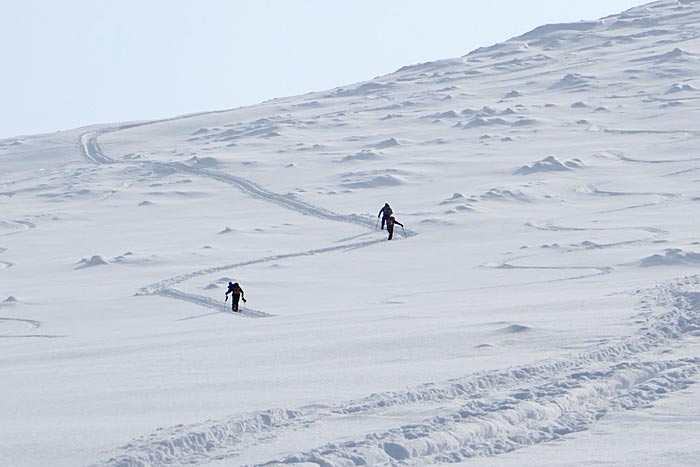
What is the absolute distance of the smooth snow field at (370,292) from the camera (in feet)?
24.6

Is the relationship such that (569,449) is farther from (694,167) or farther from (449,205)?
(694,167)

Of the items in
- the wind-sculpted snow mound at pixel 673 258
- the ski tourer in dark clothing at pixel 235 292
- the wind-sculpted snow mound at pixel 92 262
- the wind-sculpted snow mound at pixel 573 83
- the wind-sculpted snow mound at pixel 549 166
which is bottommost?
the wind-sculpted snow mound at pixel 92 262

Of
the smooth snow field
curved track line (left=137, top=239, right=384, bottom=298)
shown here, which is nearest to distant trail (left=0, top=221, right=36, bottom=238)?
the smooth snow field

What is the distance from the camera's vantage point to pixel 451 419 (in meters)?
7.59

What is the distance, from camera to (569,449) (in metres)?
6.90

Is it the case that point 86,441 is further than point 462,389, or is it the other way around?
point 462,389

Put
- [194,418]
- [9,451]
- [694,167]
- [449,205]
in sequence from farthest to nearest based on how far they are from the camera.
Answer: [694,167] → [449,205] → [194,418] → [9,451]

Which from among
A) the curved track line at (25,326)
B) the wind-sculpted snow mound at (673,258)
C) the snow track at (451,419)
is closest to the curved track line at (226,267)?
the curved track line at (25,326)

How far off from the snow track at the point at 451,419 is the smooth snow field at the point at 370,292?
2 cm

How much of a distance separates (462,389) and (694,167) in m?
27.6

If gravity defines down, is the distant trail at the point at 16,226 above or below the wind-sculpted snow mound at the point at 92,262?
below

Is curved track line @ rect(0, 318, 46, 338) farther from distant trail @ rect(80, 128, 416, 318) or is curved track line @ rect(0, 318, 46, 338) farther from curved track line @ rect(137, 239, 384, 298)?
curved track line @ rect(137, 239, 384, 298)

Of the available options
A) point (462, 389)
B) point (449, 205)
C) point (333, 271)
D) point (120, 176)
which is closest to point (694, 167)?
point (449, 205)

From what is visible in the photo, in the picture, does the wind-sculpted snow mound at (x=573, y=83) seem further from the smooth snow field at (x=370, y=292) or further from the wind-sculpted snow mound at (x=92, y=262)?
the wind-sculpted snow mound at (x=92, y=262)
